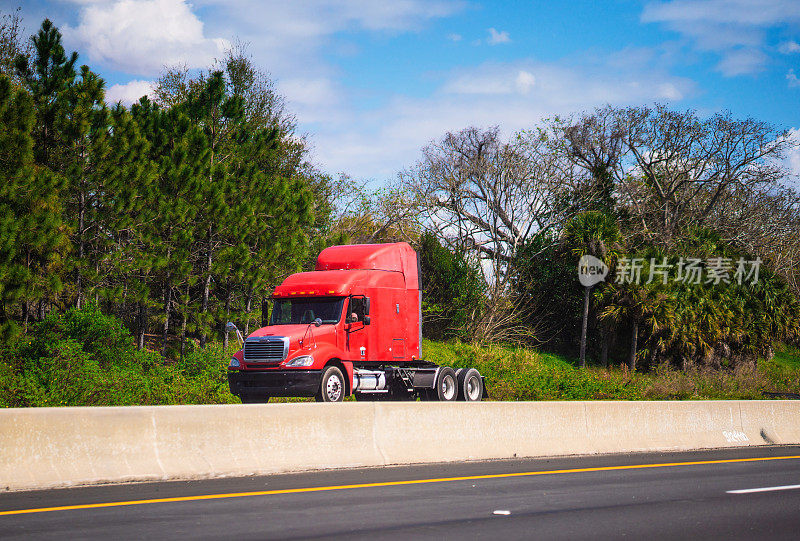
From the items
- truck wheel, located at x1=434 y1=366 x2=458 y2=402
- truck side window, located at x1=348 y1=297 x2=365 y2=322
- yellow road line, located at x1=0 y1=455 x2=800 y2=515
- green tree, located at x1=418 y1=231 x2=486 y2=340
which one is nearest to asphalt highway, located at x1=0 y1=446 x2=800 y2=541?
yellow road line, located at x1=0 y1=455 x2=800 y2=515

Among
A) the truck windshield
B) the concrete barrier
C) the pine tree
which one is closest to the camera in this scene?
the concrete barrier

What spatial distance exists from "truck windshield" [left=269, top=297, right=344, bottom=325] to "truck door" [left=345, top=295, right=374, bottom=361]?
0.27 metres

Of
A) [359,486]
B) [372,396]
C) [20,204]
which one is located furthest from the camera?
[20,204]

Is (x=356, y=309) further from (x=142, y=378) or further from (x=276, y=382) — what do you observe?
(x=142, y=378)

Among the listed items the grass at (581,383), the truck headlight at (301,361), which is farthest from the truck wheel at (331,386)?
the grass at (581,383)

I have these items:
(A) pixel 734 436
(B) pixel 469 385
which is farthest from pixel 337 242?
(A) pixel 734 436

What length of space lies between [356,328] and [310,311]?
1.18 metres

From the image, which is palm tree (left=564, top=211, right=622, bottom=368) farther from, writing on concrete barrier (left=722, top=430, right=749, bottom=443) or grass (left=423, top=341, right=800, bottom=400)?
writing on concrete barrier (left=722, top=430, right=749, bottom=443)

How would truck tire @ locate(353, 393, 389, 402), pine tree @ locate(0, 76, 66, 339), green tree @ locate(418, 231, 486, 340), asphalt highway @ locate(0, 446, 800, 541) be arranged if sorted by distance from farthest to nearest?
green tree @ locate(418, 231, 486, 340) → pine tree @ locate(0, 76, 66, 339) → truck tire @ locate(353, 393, 389, 402) → asphalt highway @ locate(0, 446, 800, 541)

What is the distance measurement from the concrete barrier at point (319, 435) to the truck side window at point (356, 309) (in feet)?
23.3

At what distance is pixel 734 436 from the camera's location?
643 inches

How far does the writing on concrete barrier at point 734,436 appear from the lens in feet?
53.3

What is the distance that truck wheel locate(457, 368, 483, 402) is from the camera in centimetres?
2242

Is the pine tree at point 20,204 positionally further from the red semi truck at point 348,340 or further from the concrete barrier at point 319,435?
the concrete barrier at point 319,435
